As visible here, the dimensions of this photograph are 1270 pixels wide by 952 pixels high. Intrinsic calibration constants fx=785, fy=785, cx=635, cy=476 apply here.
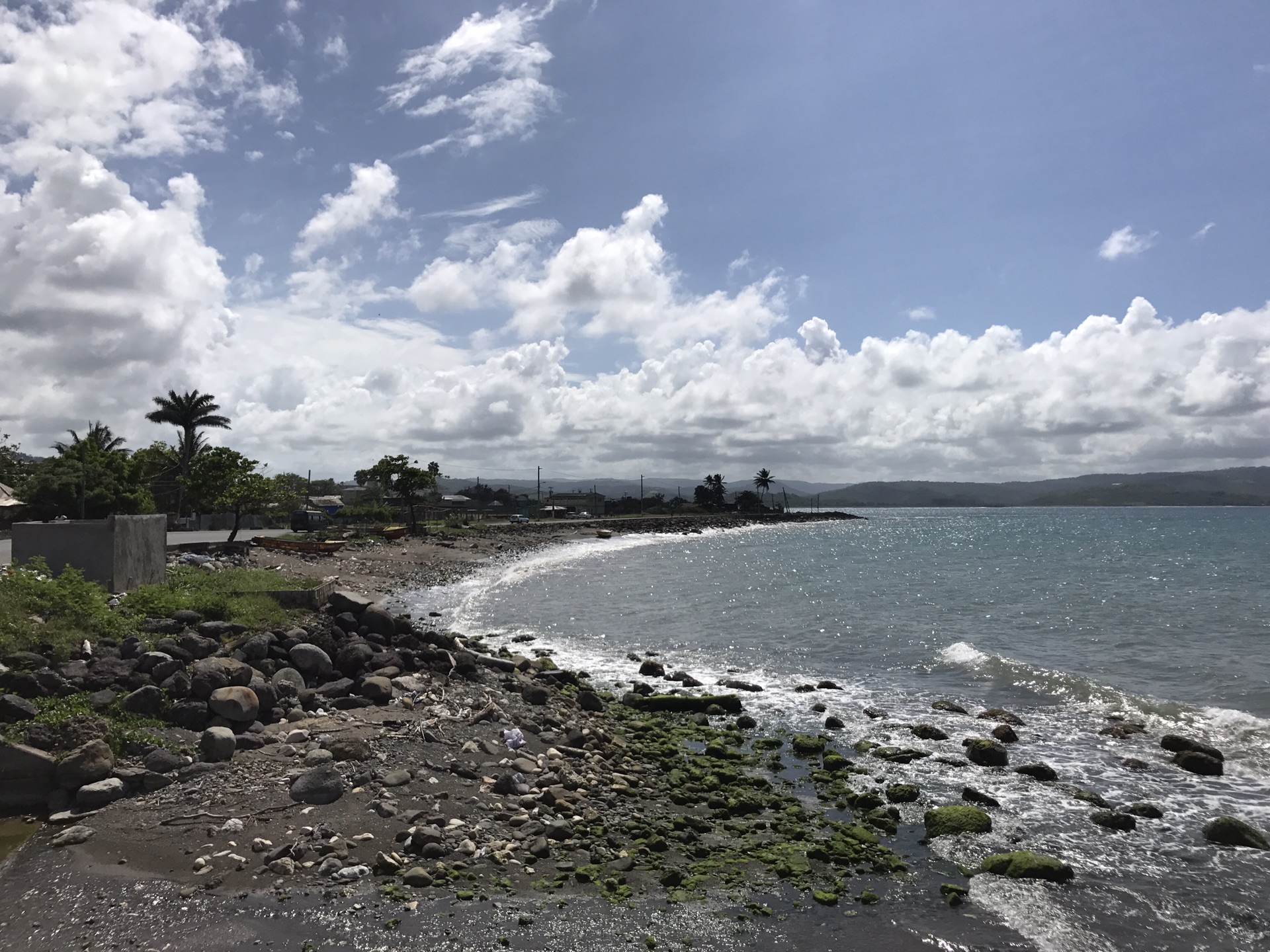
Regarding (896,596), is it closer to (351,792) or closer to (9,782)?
(351,792)

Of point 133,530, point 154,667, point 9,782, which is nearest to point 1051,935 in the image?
point 9,782

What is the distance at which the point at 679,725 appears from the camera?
15.2m

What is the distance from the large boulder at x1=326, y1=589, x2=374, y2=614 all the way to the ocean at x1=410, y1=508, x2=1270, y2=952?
19.1ft

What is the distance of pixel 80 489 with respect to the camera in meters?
38.4

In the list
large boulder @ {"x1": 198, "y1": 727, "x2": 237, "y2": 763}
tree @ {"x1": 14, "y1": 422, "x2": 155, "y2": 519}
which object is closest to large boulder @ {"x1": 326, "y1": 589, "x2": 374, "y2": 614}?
large boulder @ {"x1": 198, "y1": 727, "x2": 237, "y2": 763}

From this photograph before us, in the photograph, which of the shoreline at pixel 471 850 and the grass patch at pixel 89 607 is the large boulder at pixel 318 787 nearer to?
the shoreline at pixel 471 850

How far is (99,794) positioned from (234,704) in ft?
8.22

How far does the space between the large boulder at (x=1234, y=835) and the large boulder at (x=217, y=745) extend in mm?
12981

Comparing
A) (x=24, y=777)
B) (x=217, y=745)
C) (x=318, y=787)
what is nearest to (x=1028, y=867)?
→ (x=318, y=787)

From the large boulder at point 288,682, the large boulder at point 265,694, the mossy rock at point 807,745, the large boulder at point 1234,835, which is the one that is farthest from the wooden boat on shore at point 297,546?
the large boulder at point 1234,835

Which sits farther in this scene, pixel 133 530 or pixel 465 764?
pixel 133 530

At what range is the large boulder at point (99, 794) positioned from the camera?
912cm

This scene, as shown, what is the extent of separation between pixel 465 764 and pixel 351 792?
1.76 m

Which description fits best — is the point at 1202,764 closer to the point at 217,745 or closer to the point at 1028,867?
the point at 1028,867
